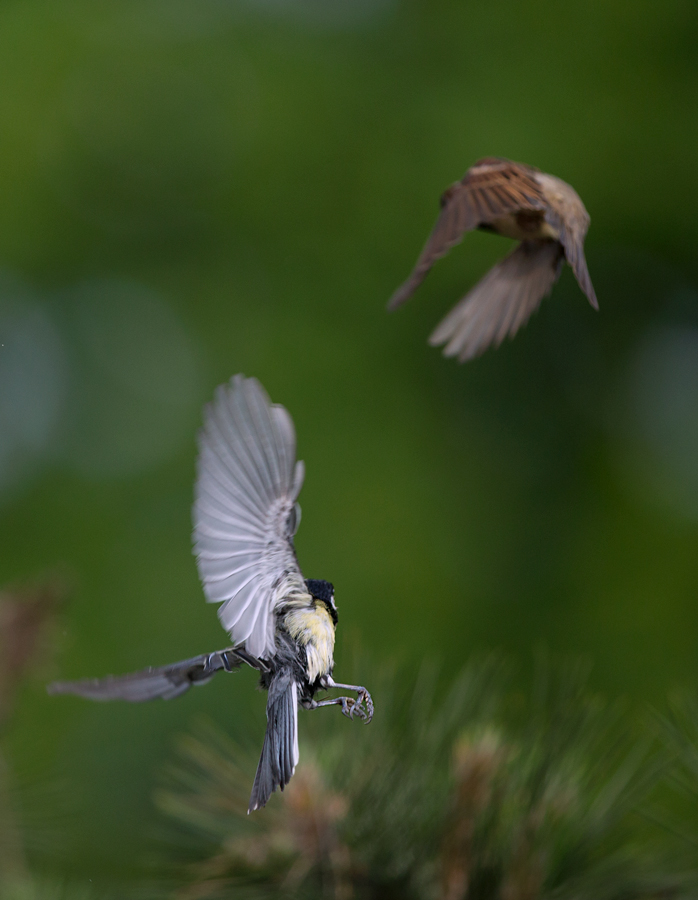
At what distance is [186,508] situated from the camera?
2.42 m

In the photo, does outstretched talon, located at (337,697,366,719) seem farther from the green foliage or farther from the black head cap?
the green foliage

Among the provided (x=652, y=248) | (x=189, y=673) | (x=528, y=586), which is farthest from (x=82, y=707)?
(x=189, y=673)

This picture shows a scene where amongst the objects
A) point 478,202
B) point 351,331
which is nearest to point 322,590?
point 478,202

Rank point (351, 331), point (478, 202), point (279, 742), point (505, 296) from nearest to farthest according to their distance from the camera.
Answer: point (279, 742) < point (478, 202) < point (505, 296) < point (351, 331)

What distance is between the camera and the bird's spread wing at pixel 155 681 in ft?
1.07

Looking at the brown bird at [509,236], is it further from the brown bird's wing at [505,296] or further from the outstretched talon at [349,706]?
the outstretched talon at [349,706]

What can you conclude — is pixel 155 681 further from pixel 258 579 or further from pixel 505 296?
pixel 505 296

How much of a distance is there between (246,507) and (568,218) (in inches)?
8.9

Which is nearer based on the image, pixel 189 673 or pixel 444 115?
pixel 189 673

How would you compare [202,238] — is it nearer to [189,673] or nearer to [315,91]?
[315,91]

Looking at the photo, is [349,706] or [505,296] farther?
[505,296]

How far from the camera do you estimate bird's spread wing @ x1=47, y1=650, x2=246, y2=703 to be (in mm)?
325

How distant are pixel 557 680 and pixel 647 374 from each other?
6.06 ft

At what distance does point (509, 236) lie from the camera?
493 millimetres
